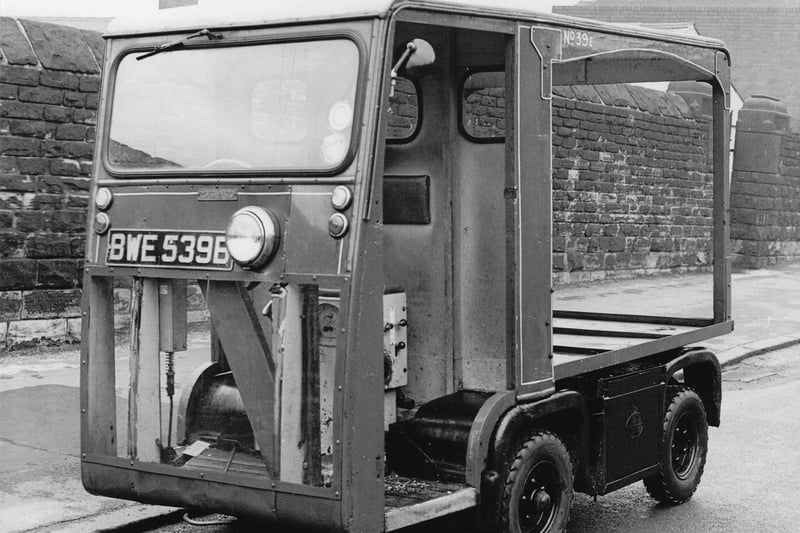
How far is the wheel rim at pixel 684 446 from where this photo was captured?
6.56 metres

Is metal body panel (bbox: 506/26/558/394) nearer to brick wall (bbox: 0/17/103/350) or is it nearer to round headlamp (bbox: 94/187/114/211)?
round headlamp (bbox: 94/187/114/211)

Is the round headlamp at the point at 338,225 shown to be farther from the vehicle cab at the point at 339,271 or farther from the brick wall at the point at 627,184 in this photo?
the brick wall at the point at 627,184

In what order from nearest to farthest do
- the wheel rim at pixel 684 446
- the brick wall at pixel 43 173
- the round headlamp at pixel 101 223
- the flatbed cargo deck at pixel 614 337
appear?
the round headlamp at pixel 101 223 < the flatbed cargo deck at pixel 614 337 < the wheel rim at pixel 684 446 < the brick wall at pixel 43 173

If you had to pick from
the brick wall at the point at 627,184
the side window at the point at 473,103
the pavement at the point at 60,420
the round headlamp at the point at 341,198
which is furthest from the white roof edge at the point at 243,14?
the brick wall at the point at 627,184

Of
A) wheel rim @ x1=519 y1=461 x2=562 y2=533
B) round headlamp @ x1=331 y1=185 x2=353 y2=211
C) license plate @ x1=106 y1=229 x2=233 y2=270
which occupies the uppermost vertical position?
round headlamp @ x1=331 y1=185 x2=353 y2=211

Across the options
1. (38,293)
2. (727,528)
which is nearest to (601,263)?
(38,293)

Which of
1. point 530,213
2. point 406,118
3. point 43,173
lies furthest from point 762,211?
point 530,213

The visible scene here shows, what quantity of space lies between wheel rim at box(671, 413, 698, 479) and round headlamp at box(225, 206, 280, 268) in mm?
3041

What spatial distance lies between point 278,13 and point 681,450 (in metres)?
3.52

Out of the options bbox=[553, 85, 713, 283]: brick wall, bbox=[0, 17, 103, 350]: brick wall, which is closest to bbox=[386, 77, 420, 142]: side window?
bbox=[0, 17, 103, 350]: brick wall

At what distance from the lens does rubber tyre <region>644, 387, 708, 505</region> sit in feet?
20.6

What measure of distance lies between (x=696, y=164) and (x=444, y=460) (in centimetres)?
1625

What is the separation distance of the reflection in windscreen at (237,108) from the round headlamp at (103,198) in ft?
0.40

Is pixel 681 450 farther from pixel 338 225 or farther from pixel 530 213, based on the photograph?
pixel 338 225
